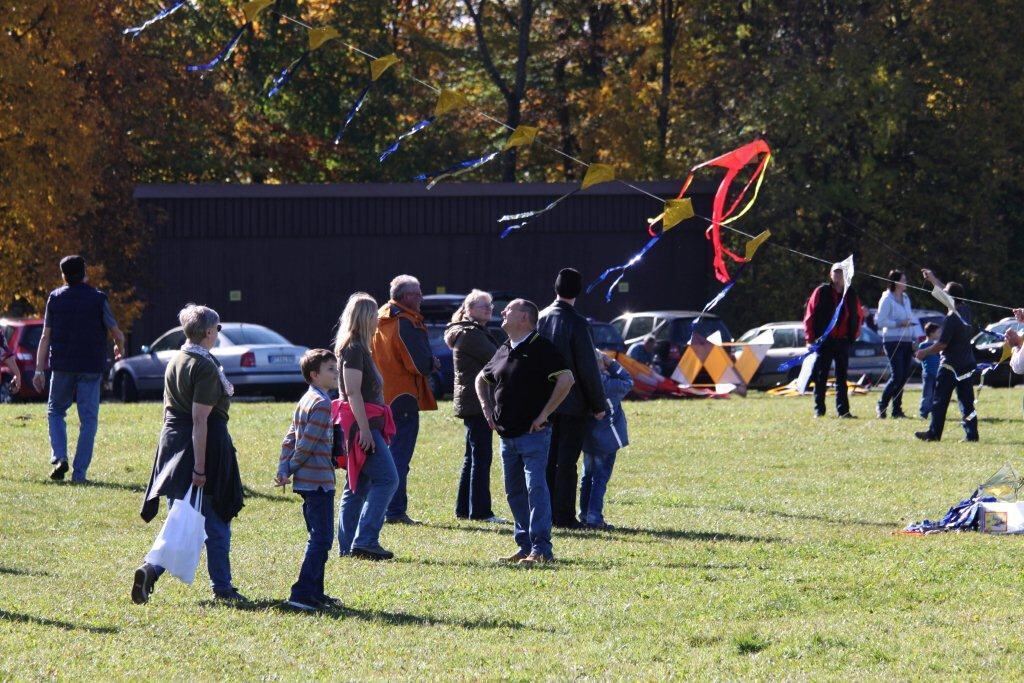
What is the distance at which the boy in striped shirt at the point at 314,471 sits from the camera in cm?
880

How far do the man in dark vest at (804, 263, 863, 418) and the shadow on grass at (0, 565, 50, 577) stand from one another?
40.1ft

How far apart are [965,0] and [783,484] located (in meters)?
26.9

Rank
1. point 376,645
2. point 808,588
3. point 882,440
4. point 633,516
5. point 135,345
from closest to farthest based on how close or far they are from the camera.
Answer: point 376,645, point 808,588, point 633,516, point 882,440, point 135,345

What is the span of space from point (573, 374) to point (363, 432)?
1699mm

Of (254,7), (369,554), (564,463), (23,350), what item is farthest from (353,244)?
(369,554)

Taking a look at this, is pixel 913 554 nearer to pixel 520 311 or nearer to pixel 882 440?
pixel 520 311

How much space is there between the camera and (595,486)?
1207cm

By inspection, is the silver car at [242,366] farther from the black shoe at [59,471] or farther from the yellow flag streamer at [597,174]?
the yellow flag streamer at [597,174]

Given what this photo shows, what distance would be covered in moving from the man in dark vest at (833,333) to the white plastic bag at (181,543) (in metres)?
12.8

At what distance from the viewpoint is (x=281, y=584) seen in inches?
380

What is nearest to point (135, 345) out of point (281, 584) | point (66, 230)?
point (66, 230)

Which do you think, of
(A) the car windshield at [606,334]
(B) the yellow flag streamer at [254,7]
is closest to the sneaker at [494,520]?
(B) the yellow flag streamer at [254,7]

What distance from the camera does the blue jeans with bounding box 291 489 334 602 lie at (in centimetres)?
879

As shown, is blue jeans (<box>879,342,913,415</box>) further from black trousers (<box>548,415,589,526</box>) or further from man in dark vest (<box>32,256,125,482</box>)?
man in dark vest (<box>32,256,125,482</box>)
